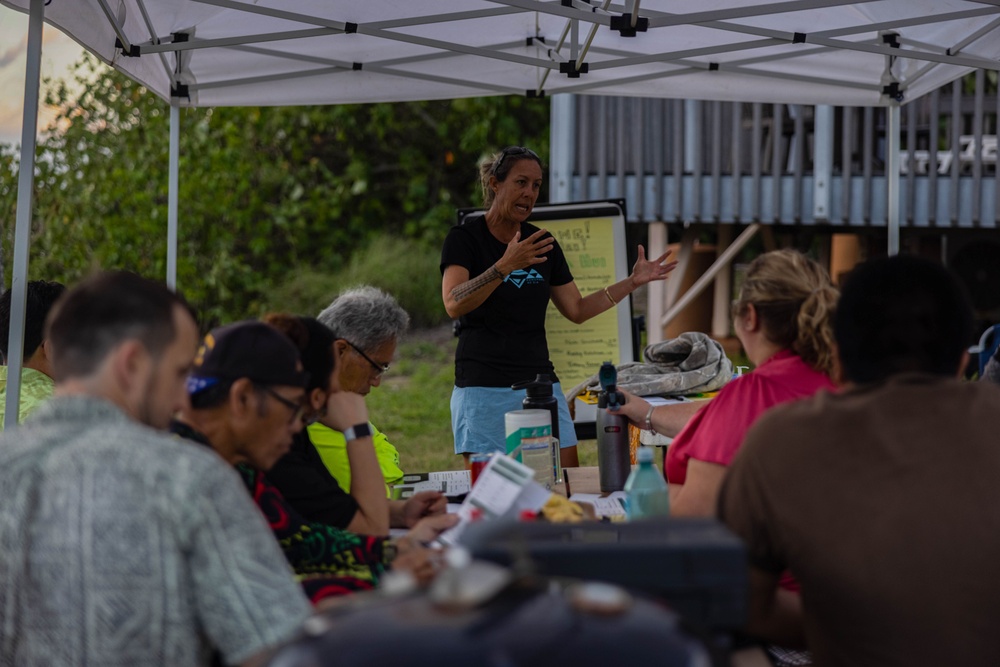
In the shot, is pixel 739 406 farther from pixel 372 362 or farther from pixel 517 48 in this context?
pixel 517 48

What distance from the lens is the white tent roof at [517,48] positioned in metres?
3.78

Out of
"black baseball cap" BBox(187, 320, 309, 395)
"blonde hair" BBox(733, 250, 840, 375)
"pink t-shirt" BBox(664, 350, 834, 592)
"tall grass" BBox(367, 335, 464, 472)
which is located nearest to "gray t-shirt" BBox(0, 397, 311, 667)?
"black baseball cap" BBox(187, 320, 309, 395)

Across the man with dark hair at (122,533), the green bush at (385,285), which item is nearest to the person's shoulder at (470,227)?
the man with dark hair at (122,533)

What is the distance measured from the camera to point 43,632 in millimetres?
1424

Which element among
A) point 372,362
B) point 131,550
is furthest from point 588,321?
point 131,550

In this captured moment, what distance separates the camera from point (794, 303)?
7.20 feet

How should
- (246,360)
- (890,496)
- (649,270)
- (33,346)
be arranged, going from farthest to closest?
1. (649,270)
2. (33,346)
3. (246,360)
4. (890,496)

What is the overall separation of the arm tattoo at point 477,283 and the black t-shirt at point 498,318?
14cm

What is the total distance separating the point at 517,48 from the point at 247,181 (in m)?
6.82

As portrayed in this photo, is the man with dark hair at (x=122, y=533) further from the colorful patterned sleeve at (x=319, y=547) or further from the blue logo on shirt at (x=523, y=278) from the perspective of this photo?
the blue logo on shirt at (x=523, y=278)

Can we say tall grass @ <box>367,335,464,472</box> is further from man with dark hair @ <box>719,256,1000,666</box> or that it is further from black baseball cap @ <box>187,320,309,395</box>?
man with dark hair @ <box>719,256,1000,666</box>

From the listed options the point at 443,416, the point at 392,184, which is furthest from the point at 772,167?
the point at 392,184

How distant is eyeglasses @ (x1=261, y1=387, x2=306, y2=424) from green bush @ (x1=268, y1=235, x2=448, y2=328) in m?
8.32

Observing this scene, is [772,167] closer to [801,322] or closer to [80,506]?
[801,322]
